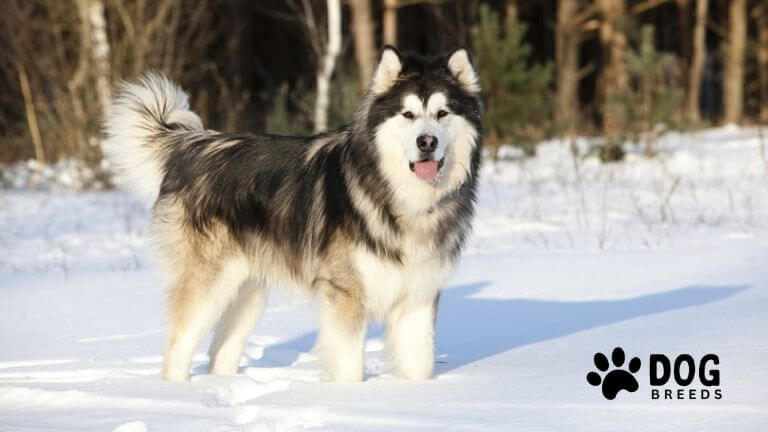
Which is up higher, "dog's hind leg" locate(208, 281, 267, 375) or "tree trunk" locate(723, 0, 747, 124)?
"tree trunk" locate(723, 0, 747, 124)

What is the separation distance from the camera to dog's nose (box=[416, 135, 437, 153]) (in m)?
4.30

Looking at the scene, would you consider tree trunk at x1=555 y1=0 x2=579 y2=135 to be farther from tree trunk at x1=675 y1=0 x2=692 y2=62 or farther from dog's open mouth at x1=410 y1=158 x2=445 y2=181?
dog's open mouth at x1=410 y1=158 x2=445 y2=181

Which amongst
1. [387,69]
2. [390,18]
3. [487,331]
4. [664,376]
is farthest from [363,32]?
[664,376]

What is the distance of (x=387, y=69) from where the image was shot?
4551 mm

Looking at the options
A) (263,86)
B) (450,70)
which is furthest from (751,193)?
(263,86)

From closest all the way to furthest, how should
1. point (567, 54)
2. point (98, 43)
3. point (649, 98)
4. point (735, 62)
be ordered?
point (649, 98) → point (98, 43) → point (567, 54) → point (735, 62)

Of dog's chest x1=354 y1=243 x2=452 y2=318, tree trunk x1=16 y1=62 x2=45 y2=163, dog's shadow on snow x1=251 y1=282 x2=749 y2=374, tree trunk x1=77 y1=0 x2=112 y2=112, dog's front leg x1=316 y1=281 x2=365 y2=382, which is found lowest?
dog's shadow on snow x1=251 y1=282 x2=749 y2=374

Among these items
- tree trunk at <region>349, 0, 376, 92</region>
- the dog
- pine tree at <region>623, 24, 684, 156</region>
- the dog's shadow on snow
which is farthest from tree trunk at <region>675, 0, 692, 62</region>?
the dog

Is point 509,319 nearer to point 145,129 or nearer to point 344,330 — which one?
point 344,330

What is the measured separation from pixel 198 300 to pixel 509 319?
1863 millimetres

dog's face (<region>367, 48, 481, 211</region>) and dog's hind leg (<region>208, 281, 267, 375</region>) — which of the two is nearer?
dog's face (<region>367, 48, 481, 211</region>)

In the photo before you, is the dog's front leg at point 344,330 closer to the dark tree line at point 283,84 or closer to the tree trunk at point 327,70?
the dark tree line at point 283,84

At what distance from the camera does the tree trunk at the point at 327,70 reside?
43.3 ft

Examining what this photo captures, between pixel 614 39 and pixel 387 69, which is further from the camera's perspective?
pixel 614 39
